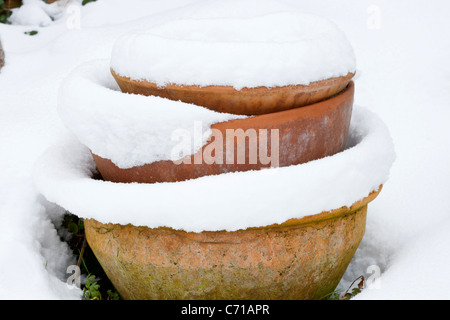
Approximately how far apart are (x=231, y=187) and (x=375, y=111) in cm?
130

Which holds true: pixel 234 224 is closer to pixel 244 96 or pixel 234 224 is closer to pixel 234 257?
pixel 234 257

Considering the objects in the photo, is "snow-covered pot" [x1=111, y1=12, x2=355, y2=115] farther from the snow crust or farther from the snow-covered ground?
the snow-covered ground

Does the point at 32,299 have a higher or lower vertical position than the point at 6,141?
lower

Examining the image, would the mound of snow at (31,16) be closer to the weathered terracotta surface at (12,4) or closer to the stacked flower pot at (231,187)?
the weathered terracotta surface at (12,4)

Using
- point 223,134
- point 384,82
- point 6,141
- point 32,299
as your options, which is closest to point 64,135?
point 6,141

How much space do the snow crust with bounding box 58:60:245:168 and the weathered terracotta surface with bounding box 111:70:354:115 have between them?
45 millimetres

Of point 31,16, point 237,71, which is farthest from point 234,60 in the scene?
point 31,16

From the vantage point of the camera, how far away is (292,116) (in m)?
1.20

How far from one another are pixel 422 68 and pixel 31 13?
2.69 metres

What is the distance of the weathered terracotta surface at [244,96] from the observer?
1182mm

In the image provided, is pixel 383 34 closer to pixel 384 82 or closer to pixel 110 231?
pixel 384 82

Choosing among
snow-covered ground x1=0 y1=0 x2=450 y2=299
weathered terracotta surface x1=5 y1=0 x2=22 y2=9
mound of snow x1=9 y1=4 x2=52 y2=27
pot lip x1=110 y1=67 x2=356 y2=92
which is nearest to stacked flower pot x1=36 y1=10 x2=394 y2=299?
pot lip x1=110 y1=67 x2=356 y2=92

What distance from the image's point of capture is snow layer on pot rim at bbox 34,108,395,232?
3.67ft

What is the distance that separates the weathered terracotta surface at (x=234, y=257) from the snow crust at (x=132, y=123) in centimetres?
22
